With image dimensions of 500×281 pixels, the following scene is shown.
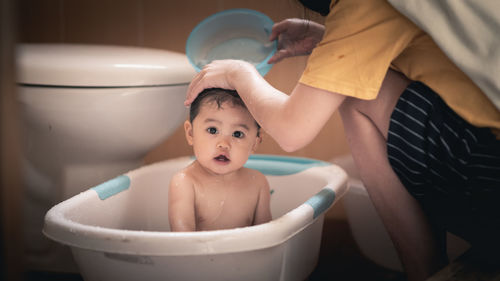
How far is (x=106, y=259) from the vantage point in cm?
69

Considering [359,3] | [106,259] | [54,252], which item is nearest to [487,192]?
[359,3]

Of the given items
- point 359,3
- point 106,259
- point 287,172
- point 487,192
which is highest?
point 359,3

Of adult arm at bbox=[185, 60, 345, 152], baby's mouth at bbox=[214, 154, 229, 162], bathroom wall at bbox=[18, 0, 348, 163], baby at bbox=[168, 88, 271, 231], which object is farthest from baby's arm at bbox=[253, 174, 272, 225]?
bathroom wall at bbox=[18, 0, 348, 163]

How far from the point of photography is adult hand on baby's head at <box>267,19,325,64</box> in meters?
0.91

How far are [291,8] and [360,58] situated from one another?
39cm

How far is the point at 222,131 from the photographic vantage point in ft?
2.87

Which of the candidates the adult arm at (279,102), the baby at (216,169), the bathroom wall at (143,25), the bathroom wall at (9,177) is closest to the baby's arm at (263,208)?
the baby at (216,169)

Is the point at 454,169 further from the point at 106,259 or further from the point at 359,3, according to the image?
the point at 106,259

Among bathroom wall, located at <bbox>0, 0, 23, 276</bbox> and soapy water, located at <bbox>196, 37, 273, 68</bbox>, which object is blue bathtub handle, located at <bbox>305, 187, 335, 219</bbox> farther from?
bathroom wall, located at <bbox>0, 0, 23, 276</bbox>

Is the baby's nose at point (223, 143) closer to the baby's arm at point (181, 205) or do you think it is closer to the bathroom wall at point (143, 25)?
the baby's arm at point (181, 205)

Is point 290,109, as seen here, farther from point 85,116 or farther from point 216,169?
point 85,116

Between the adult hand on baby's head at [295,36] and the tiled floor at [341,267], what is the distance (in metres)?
0.51

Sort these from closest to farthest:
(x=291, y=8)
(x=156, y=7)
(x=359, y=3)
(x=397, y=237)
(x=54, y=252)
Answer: (x=359, y=3) < (x=397, y=237) < (x=291, y=8) < (x=54, y=252) < (x=156, y=7)

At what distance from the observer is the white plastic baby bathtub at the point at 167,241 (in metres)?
0.64
